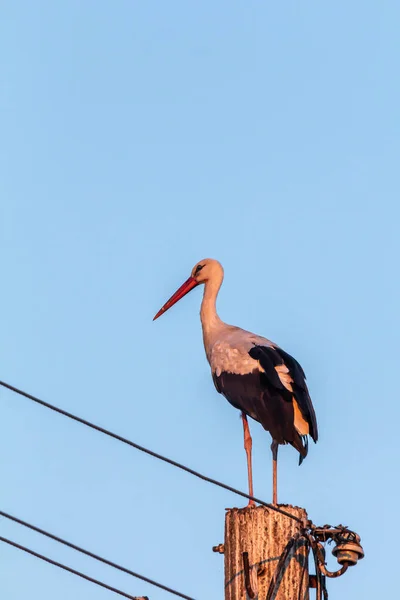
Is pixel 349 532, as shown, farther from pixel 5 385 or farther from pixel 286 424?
pixel 286 424

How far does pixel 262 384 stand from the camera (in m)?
9.62

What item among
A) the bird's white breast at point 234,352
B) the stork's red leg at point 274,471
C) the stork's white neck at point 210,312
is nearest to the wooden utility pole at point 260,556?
the stork's red leg at point 274,471

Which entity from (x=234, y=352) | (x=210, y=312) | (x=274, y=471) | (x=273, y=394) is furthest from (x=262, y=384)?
(x=210, y=312)

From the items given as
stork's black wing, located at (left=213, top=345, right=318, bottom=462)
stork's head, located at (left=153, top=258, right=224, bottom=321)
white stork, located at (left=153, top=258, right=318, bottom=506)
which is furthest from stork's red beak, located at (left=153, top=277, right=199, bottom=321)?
stork's black wing, located at (left=213, top=345, right=318, bottom=462)

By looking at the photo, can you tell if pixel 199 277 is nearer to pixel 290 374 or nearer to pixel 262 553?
pixel 290 374

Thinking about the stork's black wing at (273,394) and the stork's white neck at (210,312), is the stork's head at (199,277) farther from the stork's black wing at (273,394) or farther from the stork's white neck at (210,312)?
the stork's black wing at (273,394)

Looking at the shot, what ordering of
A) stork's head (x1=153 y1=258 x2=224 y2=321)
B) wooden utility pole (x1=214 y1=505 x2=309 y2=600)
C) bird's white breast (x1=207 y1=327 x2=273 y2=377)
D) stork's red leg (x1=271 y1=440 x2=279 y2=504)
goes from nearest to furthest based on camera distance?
1. wooden utility pole (x1=214 y1=505 x2=309 y2=600)
2. stork's red leg (x1=271 y1=440 x2=279 y2=504)
3. bird's white breast (x1=207 y1=327 x2=273 y2=377)
4. stork's head (x1=153 y1=258 x2=224 y2=321)

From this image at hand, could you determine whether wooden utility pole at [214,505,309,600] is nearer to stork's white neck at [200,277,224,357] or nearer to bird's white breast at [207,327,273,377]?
bird's white breast at [207,327,273,377]

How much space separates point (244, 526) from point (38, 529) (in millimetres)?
1136

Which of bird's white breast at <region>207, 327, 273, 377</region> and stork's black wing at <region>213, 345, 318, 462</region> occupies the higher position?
bird's white breast at <region>207, 327, 273, 377</region>

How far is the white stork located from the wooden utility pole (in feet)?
7.89

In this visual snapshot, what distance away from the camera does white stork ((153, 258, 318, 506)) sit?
9.01m

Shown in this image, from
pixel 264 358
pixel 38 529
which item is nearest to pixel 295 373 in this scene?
pixel 264 358

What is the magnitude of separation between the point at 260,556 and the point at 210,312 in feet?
20.1
